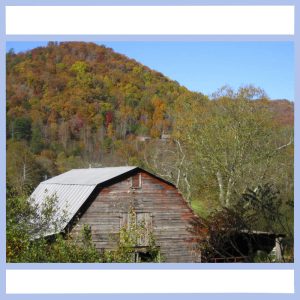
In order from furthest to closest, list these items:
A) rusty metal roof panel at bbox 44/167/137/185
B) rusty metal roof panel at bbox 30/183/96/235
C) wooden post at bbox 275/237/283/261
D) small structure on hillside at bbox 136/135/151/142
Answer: small structure on hillside at bbox 136/135/151/142 → rusty metal roof panel at bbox 44/167/137/185 → rusty metal roof panel at bbox 30/183/96/235 → wooden post at bbox 275/237/283/261

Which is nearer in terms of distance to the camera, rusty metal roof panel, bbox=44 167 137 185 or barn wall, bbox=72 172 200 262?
barn wall, bbox=72 172 200 262

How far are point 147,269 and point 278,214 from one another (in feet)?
5.68

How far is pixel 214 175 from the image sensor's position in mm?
8039

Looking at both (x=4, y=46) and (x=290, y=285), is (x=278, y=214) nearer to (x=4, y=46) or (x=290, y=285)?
(x=290, y=285)

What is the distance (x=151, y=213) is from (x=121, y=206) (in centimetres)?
41

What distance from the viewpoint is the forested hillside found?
7.83 meters

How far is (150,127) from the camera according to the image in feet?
26.3

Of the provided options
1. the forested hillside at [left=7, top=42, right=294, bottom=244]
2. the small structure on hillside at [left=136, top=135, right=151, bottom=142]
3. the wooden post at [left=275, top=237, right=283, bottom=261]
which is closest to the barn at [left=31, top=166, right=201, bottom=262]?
the forested hillside at [left=7, top=42, right=294, bottom=244]

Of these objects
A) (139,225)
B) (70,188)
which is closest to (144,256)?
(139,225)

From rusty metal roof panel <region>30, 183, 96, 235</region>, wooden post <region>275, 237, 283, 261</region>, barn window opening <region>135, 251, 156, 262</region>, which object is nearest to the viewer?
wooden post <region>275, 237, 283, 261</region>

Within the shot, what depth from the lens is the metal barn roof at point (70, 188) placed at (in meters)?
7.59

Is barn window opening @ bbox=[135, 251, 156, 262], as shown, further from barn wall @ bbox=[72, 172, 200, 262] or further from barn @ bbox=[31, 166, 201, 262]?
barn wall @ bbox=[72, 172, 200, 262]

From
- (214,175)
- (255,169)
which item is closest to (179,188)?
(214,175)

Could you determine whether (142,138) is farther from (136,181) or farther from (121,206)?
(121,206)
